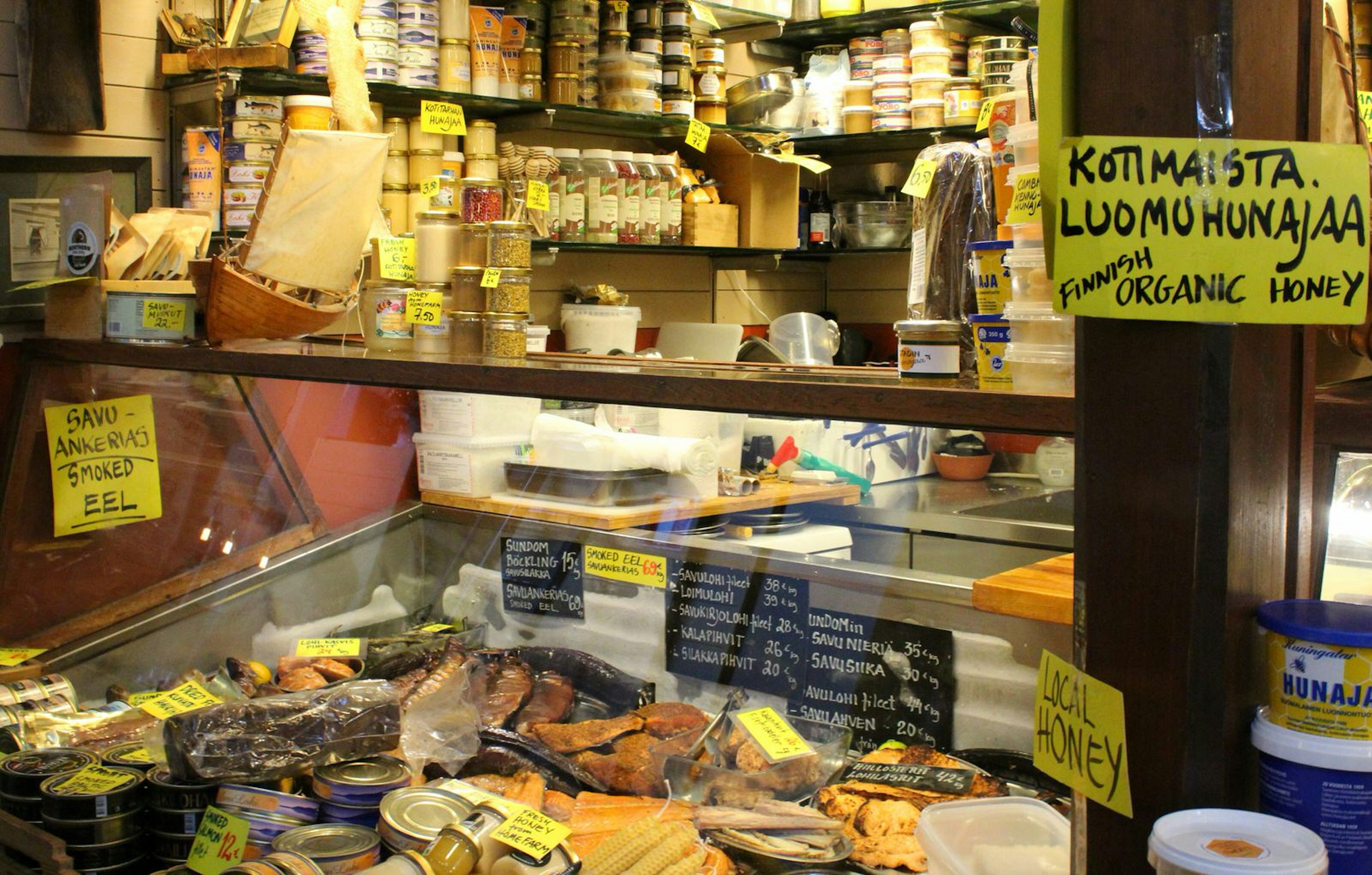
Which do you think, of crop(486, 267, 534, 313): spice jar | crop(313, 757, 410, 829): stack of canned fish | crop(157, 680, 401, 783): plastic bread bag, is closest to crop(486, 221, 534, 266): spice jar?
crop(486, 267, 534, 313): spice jar

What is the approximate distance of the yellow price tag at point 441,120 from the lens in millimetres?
3531

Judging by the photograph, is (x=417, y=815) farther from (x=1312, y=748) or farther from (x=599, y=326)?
(x=599, y=326)

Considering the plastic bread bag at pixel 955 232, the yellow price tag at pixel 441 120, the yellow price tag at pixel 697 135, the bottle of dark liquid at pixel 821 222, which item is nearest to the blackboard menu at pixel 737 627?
the plastic bread bag at pixel 955 232

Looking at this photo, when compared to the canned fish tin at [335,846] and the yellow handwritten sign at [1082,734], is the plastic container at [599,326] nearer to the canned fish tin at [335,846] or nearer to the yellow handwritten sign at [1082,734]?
the canned fish tin at [335,846]

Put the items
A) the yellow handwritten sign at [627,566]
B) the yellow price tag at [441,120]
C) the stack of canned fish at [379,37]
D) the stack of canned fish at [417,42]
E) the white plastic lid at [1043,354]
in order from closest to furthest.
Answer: the white plastic lid at [1043,354]
the yellow handwritten sign at [627,566]
the yellow price tag at [441,120]
the stack of canned fish at [379,37]
the stack of canned fish at [417,42]

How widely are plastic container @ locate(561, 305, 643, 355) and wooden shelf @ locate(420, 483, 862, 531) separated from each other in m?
1.92

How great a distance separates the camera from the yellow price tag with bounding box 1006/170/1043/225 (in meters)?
1.28

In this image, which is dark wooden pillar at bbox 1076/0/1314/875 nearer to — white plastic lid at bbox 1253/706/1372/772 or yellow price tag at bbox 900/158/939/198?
white plastic lid at bbox 1253/706/1372/772

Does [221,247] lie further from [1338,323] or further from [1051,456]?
[1338,323]

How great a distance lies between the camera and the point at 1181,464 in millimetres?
860

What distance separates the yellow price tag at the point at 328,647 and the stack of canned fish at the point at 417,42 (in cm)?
208

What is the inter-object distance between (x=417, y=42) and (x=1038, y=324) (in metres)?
3.14

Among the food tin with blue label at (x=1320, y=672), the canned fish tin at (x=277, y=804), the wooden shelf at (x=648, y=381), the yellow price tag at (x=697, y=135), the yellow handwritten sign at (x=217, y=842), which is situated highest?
the yellow price tag at (x=697, y=135)

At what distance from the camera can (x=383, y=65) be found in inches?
150
